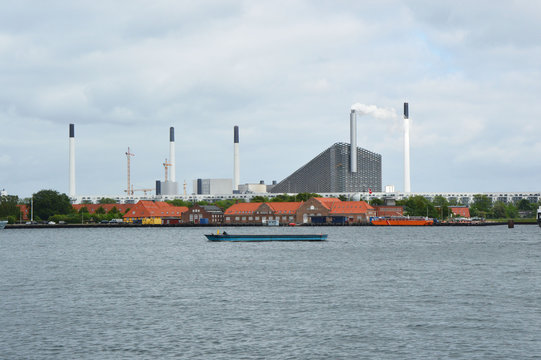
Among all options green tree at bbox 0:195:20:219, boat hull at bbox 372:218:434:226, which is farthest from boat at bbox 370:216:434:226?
green tree at bbox 0:195:20:219

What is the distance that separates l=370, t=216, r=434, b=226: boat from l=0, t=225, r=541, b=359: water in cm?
12792

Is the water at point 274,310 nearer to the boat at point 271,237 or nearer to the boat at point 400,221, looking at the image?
the boat at point 271,237

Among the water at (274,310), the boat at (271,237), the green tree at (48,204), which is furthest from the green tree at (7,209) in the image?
the water at (274,310)

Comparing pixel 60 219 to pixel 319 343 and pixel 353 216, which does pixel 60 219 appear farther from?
pixel 319 343

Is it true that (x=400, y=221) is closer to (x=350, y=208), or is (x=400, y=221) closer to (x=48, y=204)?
(x=350, y=208)

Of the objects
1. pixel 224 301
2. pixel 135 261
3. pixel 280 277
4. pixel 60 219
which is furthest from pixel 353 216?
pixel 224 301

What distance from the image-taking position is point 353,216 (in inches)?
7628

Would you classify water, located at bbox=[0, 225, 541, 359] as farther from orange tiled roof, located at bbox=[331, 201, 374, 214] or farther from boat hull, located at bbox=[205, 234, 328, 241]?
orange tiled roof, located at bbox=[331, 201, 374, 214]

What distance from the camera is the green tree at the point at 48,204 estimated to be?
192 meters

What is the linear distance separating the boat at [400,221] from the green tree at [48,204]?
280 feet

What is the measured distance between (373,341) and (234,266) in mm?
33512

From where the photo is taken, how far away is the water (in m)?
25.9

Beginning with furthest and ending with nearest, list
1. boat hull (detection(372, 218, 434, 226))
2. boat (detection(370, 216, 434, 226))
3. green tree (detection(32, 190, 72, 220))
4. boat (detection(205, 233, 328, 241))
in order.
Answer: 1. green tree (detection(32, 190, 72, 220))
2. boat (detection(370, 216, 434, 226))
3. boat hull (detection(372, 218, 434, 226))
4. boat (detection(205, 233, 328, 241))

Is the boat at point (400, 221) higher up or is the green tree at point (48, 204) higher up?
the green tree at point (48, 204)
